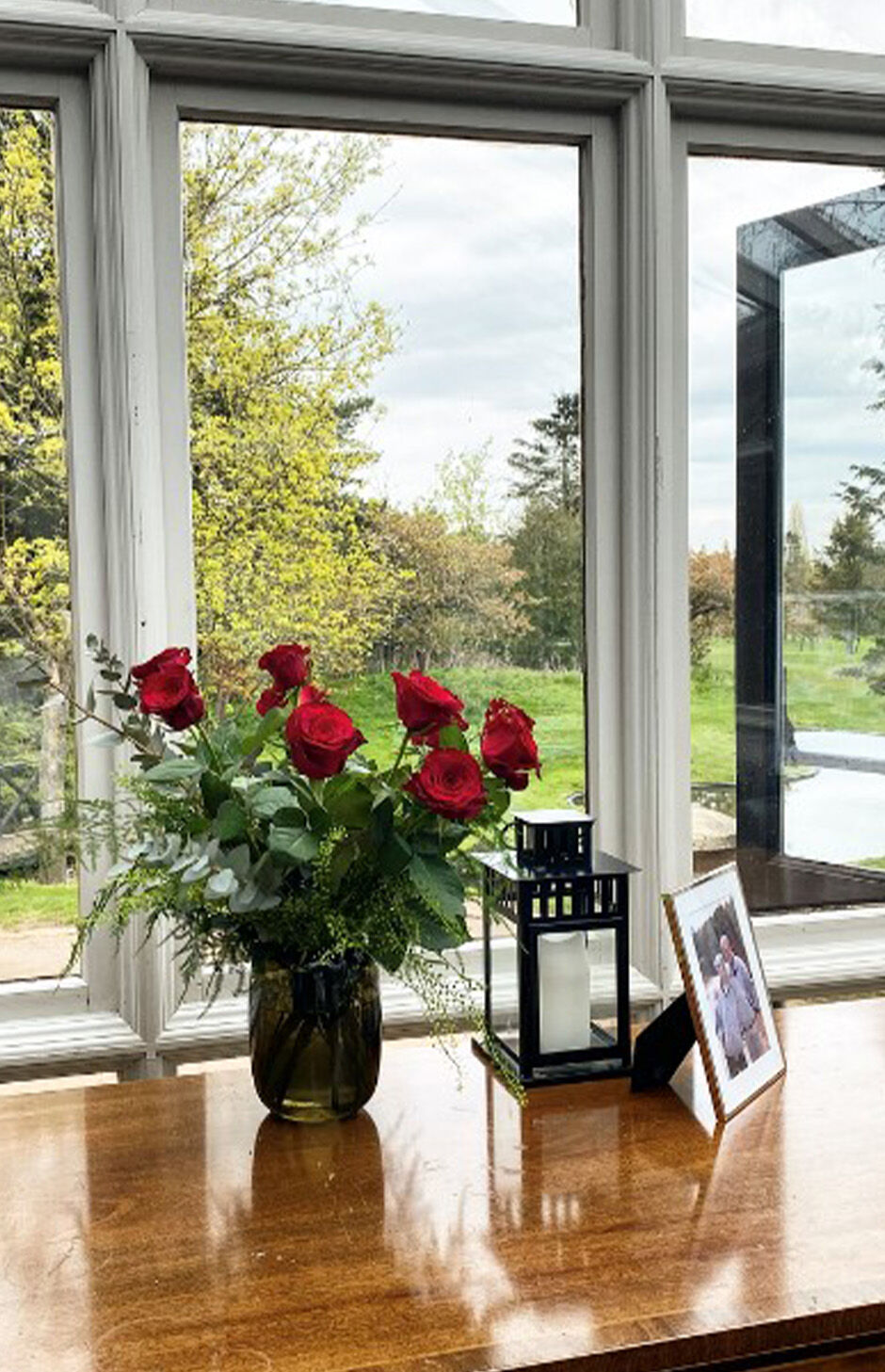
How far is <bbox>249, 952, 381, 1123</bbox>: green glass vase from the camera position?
1504 millimetres

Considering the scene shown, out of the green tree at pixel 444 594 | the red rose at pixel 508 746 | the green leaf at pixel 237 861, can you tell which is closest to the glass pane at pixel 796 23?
the green tree at pixel 444 594

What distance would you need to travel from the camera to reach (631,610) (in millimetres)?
2102

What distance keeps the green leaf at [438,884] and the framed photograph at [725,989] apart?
232mm

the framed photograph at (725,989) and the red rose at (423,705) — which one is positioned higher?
the red rose at (423,705)

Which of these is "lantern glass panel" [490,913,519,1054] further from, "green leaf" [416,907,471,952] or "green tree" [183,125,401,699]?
"green tree" [183,125,401,699]

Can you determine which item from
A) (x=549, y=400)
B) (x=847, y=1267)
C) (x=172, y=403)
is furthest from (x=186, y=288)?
(x=847, y=1267)

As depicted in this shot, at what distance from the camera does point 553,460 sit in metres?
2.12

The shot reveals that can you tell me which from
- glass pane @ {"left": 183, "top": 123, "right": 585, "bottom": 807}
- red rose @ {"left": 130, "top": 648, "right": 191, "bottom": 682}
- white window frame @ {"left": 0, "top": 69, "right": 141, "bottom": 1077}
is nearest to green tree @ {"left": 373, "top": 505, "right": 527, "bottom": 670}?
glass pane @ {"left": 183, "top": 123, "right": 585, "bottom": 807}

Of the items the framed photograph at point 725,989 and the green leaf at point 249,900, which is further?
the framed photograph at point 725,989

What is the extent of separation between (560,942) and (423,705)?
1.19 feet

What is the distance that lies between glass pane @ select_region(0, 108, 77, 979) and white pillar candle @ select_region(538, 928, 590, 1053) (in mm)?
645

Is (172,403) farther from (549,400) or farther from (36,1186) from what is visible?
(36,1186)

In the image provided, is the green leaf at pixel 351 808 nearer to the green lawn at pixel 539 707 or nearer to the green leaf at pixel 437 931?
the green leaf at pixel 437 931

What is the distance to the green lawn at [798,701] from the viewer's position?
2.21 meters
